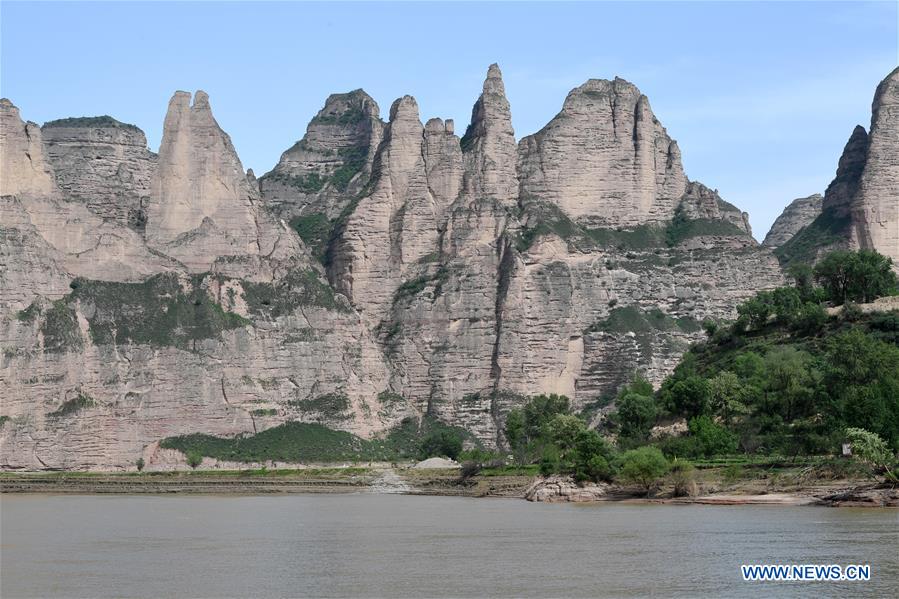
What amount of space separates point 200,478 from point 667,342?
196 ft

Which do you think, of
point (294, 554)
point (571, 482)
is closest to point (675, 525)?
point (294, 554)

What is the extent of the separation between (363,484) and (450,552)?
76595 mm

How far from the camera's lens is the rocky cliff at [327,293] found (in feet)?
555

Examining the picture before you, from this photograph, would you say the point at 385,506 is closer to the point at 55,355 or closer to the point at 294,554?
the point at 294,554

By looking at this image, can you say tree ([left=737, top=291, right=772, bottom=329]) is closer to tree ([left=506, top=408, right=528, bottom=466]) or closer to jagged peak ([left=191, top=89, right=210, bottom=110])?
tree ([left=506, top=408, right=528, bottom=466])

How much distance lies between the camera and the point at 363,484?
147125 millimetres

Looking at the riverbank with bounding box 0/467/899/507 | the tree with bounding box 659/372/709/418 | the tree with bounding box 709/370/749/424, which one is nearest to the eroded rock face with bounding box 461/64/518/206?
the riverbank with bounding box 0/467/899/507

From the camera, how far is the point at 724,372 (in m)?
124

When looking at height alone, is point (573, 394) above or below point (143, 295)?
below

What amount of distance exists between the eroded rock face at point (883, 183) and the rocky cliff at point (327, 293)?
5.16ft

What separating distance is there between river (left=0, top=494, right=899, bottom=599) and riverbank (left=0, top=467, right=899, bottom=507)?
511cm

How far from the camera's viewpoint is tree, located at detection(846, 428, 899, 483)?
8738 cm

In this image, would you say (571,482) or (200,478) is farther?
(200,478)

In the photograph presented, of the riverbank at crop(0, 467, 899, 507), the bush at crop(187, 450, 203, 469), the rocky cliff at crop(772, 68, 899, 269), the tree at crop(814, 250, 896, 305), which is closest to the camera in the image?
the riverbank at crop(0, 467, 899, 507)
